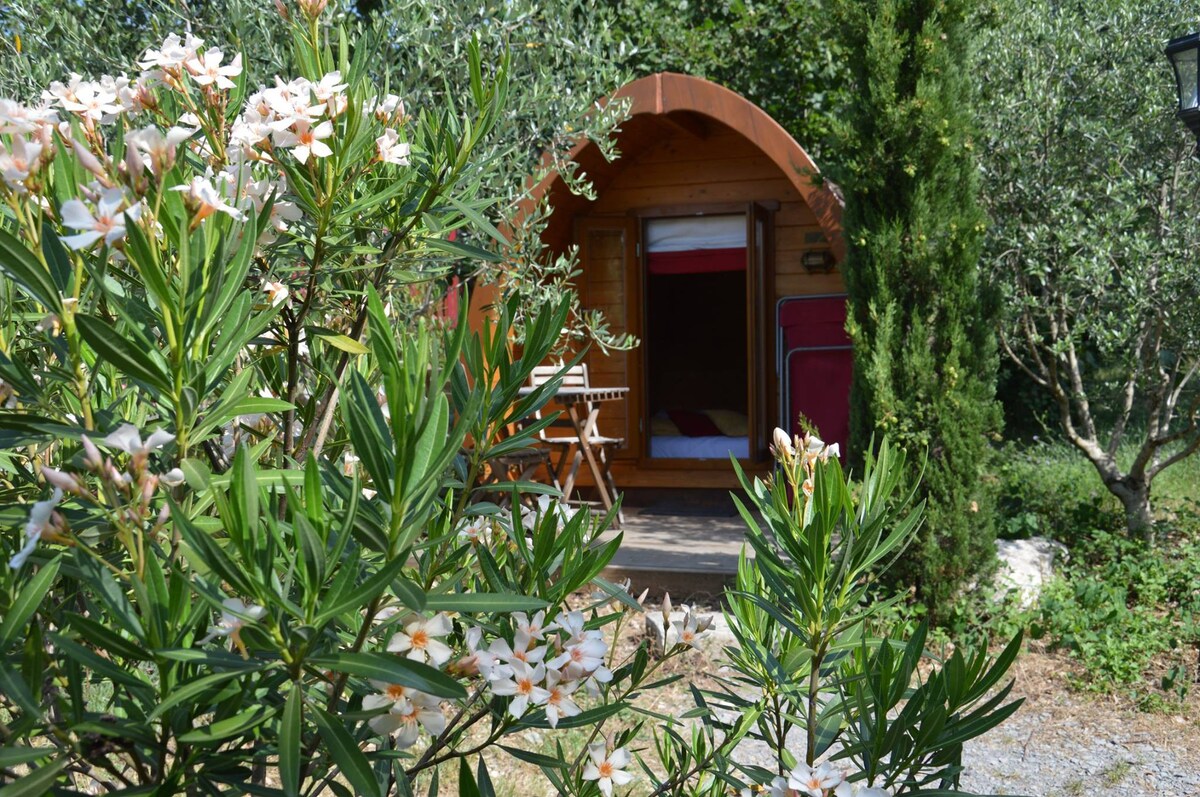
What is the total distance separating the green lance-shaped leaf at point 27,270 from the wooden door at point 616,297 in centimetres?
764

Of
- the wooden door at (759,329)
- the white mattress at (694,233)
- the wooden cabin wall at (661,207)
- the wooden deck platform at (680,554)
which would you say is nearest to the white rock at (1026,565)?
the wooden deck platform at (680,554)

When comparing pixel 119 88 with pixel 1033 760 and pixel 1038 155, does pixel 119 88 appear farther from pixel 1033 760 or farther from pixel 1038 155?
pixel 1038 155

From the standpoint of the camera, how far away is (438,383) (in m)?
0.87

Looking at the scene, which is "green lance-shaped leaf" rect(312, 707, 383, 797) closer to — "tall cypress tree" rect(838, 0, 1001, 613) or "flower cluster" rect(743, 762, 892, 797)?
"flower cluster" rect(743, 762, 892, 797)

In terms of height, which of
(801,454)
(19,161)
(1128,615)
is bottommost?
(1128,615)

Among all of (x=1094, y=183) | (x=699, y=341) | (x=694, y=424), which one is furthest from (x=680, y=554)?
(x=699, y=341)

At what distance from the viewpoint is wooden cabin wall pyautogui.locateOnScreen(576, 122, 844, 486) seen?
822cm

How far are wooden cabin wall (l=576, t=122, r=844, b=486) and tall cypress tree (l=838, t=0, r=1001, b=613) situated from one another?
2.50 metres

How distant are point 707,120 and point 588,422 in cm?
268

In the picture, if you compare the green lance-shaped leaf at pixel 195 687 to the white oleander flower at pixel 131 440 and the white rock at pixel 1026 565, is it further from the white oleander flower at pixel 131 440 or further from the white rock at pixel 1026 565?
the white rock at pixel 1026 565

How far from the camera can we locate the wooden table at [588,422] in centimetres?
673

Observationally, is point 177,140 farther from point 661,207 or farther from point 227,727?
point 661,207

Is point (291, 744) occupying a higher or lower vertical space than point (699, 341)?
lower

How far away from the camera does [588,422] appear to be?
24.2ft
